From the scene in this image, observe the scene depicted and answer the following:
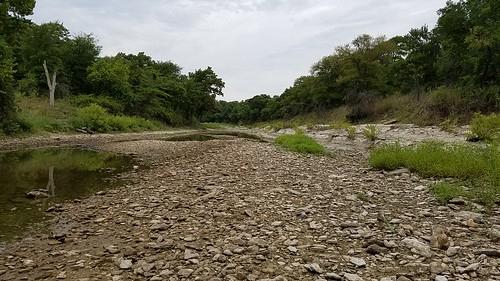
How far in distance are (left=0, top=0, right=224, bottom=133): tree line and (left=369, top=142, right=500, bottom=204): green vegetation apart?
21685 mm

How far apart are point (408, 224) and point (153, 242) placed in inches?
161

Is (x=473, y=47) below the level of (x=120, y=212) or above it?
above

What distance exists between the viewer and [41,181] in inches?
418

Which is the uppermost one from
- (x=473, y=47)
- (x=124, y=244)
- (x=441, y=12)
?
(x=441, y=12)

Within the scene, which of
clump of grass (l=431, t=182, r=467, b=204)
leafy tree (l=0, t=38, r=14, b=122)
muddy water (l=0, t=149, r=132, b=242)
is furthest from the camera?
leafy tree (l=0, t=38, r=14, b=122)

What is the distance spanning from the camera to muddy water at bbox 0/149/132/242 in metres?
6.91

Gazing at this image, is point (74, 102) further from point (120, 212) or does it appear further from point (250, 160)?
point (120, 212)

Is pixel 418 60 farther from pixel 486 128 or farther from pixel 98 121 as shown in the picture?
pixel 98 121

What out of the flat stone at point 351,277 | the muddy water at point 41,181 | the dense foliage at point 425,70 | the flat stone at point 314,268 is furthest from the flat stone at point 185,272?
the dense foliage at point 425,70

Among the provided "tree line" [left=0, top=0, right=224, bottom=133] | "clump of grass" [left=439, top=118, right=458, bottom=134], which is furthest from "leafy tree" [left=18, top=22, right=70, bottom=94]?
"clump of grass" [left=439, top=118, right=458, bottom=134]

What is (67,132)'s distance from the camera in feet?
107

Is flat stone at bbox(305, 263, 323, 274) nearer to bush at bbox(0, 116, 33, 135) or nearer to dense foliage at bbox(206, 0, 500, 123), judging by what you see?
bush at bbox(0, 116, 33, 135)

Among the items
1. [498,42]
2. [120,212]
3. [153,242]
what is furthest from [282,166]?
[498,42]

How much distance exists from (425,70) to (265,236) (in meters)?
59.9
